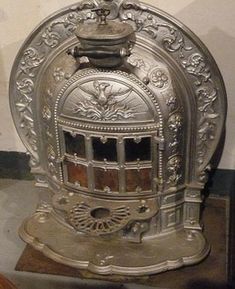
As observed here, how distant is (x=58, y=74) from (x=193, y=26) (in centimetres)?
47

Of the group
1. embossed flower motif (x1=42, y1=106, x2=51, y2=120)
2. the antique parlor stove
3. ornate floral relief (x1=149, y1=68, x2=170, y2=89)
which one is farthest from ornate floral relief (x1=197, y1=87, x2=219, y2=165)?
embossed flower motif (x1=42, y1=106, x2=51, y2=120)

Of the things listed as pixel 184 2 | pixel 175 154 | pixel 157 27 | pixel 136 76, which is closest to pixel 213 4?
pixel 184 2

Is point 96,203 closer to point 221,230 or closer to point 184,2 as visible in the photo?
point 221,230

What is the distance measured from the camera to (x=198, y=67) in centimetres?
154

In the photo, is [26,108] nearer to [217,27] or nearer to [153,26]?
[153,26]

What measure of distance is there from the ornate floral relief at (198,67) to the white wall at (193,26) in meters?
0.16

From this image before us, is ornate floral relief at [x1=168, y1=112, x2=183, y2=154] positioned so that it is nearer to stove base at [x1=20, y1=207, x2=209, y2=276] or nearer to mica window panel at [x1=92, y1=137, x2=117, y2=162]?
mica window panel at [x1=92, y1=137, x2=117, y2=162]

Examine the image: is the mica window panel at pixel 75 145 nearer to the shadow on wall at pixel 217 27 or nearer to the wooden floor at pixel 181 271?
the wooden floor at pixel 181 271

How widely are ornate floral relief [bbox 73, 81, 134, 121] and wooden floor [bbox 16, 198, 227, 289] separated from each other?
1.71 feet

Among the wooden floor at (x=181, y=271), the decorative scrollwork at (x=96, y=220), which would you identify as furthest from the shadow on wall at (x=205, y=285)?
the decorative scrollwork at (x=96, y=220)

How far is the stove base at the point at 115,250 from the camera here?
1623mm

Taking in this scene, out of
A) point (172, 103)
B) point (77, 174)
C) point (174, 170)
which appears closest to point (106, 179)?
point (77, 174)

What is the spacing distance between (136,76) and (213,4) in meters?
0.36

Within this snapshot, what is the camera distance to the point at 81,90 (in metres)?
1.52
